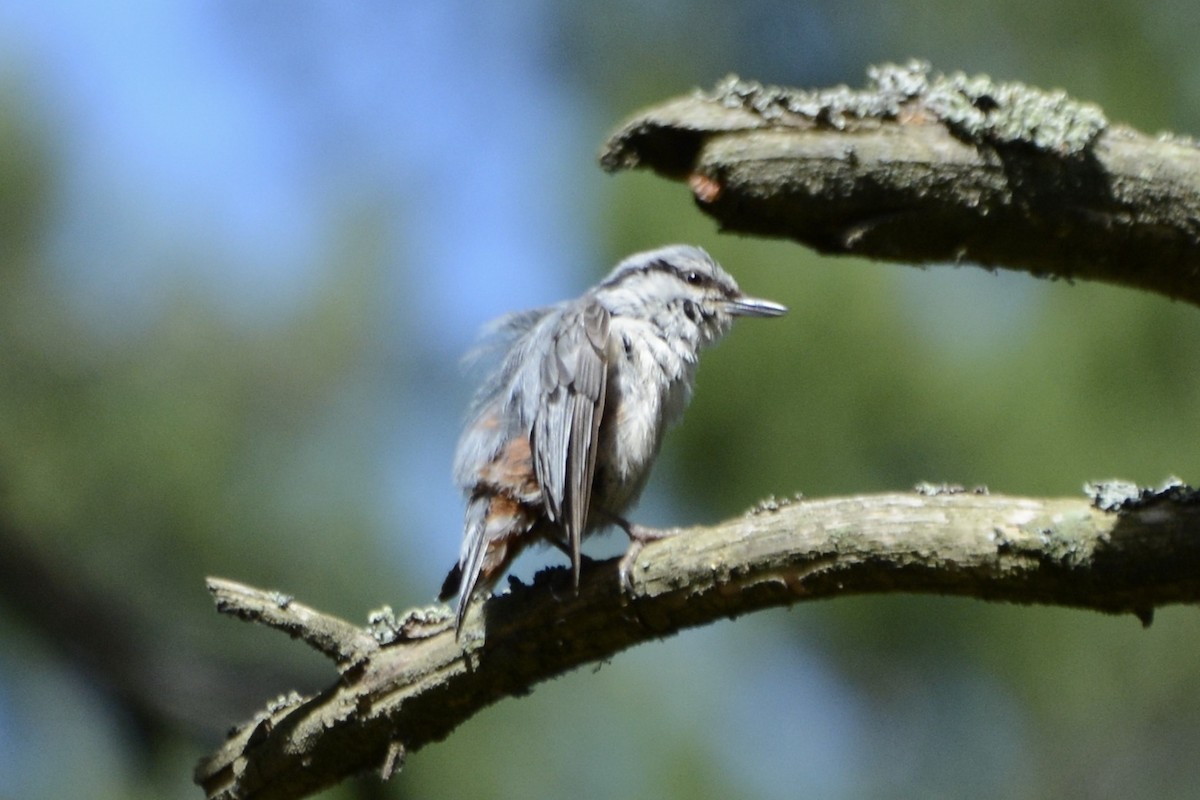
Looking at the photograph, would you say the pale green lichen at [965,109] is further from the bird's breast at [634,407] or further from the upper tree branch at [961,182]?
the bird's breast at [634,407]

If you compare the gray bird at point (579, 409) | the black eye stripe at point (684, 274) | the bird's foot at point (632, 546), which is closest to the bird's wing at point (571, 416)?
the gray bird at point (579, 409)

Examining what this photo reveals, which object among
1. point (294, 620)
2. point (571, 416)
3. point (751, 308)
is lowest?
point (294, 620)

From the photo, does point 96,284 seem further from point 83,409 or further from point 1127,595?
point 1127,595

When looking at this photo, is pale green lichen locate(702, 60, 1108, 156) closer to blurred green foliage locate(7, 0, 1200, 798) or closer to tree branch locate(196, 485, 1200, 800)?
tree branch locate(196, 485, 1200, 800)

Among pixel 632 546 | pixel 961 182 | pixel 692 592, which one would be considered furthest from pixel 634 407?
pixel 961 182

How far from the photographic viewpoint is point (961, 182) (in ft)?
6.72

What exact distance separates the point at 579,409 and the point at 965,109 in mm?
1115

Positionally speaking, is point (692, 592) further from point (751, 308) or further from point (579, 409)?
point (751, 308)

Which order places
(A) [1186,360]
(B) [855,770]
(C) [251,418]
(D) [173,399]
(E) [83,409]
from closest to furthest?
(A) [1186,360], (B) [855,770], (E) [83,409], (D) [173,399], (C) [251,418]

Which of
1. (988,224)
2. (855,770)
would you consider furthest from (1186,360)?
(988,224)

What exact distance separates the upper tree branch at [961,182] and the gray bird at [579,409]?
78cm

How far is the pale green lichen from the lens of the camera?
6.64 feet

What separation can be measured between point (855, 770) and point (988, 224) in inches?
136

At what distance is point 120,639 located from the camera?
2.93 metres
